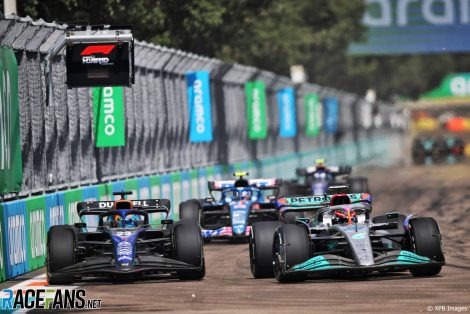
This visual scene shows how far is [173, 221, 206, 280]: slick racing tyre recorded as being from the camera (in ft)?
54.5

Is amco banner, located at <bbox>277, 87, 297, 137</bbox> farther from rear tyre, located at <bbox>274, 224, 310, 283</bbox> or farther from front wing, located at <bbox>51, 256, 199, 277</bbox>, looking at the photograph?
rear tyre, located at <bbox>274, 224, 310, 283</bbox>

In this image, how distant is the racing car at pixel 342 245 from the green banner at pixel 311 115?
39.8 meters

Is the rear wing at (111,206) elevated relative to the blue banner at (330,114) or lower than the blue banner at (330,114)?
lower

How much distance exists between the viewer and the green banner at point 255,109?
138ft

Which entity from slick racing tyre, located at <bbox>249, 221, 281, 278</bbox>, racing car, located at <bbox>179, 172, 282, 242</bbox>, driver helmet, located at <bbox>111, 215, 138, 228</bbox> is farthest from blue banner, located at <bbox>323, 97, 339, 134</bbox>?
slick racing tyre, located at <bbox>249, 221, 281, 278</bbox>

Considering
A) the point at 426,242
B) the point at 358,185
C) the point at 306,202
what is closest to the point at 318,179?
the point at 358,185

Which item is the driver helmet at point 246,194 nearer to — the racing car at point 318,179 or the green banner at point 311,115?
the racing car at point 318,179

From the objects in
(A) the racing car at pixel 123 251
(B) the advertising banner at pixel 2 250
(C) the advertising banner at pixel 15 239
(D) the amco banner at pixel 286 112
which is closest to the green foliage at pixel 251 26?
(D) the amco banner at pixel 286 112

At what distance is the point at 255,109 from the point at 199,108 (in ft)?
28.2

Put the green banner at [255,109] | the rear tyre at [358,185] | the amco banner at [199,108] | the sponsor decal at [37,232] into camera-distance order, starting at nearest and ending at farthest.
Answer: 1. the sponsor decal at [37,232]
2. the rear tyre at [358,185]
3. the amco banner at [199,108]
4. the green banner at [255,109]

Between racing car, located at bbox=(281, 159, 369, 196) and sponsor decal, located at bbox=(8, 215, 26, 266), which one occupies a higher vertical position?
racing car, located at bbox=(281, 159, 369, 196)

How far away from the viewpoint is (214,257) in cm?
2070

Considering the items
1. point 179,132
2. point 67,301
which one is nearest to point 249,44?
point 179,132

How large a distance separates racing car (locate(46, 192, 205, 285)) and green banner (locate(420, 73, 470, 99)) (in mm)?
127020
